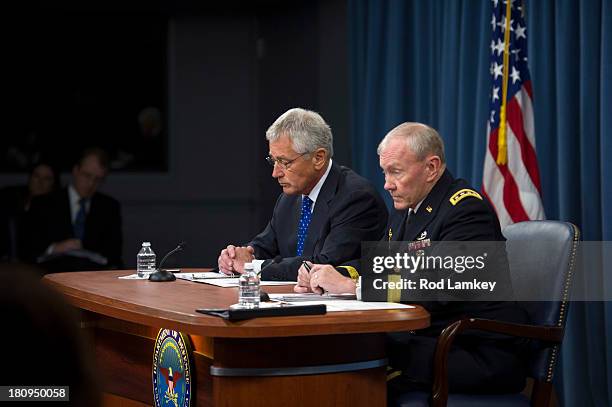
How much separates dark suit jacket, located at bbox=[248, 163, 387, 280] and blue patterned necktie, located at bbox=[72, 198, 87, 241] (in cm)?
318

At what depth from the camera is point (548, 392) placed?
3072 millimetres

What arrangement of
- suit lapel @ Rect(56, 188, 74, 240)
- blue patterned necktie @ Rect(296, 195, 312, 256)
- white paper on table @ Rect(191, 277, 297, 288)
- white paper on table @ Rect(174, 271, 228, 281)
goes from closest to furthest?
white paper on table @ Rect(191, 277, 297, 288) → white paper on table @ Rect(174, 271, 228, 281) → blue patterned necktie @ Rect(296, 195, 312, 256) → suit lapel @ Rect(56, 188, 74, 240)

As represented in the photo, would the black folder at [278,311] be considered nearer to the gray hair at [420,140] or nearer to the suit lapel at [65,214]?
the gray hair at [420,140]

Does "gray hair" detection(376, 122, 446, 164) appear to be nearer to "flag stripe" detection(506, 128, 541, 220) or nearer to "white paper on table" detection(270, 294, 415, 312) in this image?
"white paper on table" detection(270, 294, 415, 312)

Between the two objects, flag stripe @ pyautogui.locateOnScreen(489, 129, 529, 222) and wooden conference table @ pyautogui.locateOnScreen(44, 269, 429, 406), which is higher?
flag stripe @ pyautogui.locateOnScreen(489, 129, 529, 222)

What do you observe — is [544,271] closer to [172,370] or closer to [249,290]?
[249,290]

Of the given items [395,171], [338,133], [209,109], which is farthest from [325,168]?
[209,109]

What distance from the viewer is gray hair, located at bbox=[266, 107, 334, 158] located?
387 cm

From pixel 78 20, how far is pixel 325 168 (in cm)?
635

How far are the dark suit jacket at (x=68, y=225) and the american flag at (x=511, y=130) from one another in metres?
3.06

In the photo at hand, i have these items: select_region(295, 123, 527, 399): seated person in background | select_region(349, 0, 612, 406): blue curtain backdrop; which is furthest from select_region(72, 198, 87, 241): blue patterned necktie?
select_region(295, 123, 527, 399): seated person in background

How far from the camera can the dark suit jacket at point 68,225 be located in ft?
22.4

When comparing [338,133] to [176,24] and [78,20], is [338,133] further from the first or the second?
[78,20]

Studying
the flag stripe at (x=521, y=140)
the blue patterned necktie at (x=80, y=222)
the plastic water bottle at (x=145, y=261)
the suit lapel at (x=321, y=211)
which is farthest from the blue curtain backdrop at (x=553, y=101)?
the blue patterned necktie at (x=80, y=222)
